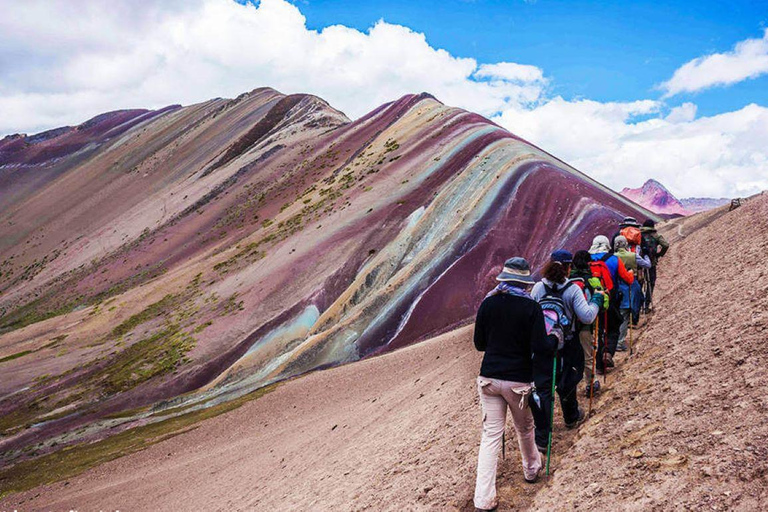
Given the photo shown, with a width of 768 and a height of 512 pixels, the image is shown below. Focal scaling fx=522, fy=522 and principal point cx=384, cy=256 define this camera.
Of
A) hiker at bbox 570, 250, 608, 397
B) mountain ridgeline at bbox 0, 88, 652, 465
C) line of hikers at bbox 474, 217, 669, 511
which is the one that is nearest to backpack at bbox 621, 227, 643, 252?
hiker at bbox 570, 250, 608, 397

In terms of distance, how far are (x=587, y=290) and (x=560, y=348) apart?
4.85 ft

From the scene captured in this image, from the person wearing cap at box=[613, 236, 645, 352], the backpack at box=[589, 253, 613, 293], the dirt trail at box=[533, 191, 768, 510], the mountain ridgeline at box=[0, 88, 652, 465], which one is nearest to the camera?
the dirt trail at box=[533, 191, 768, 510]

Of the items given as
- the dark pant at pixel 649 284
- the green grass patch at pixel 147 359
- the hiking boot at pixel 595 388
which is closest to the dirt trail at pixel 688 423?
the hiking boot at pixel 595 388

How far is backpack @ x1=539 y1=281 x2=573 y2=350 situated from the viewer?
270 inches

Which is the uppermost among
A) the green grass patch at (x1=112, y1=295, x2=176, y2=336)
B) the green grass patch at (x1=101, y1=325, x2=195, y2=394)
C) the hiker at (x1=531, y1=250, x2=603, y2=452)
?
the hiker at (x1=531, y1=250, x2=603, y2=452)

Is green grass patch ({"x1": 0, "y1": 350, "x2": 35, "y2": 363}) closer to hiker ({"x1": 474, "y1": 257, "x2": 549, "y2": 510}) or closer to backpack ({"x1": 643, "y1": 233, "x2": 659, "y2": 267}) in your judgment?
backpack ({"x1": 643, "y1": 233, "x2": 659, "y2": 267})

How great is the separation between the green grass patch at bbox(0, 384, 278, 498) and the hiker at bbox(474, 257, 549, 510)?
2315cm

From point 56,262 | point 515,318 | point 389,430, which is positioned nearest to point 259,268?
point 389,430

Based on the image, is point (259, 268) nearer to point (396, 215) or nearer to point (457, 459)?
point (396, 215)

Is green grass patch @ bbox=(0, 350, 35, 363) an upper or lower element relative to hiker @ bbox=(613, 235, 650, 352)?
lower

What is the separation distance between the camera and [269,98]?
330 feet

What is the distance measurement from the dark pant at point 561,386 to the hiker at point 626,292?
10.8 ft

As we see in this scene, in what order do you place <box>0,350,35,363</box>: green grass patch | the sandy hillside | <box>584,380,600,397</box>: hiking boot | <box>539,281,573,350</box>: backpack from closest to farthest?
the sandy hillside
<box>539,281,573,350</box>: backpack
<box>584,380,600,397</box>: hiking boot
<box>0,350,35,363</box>: green grass patch

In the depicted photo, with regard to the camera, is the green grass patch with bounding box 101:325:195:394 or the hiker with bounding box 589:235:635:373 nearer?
the hiker with bounding box 589:235:635:373
